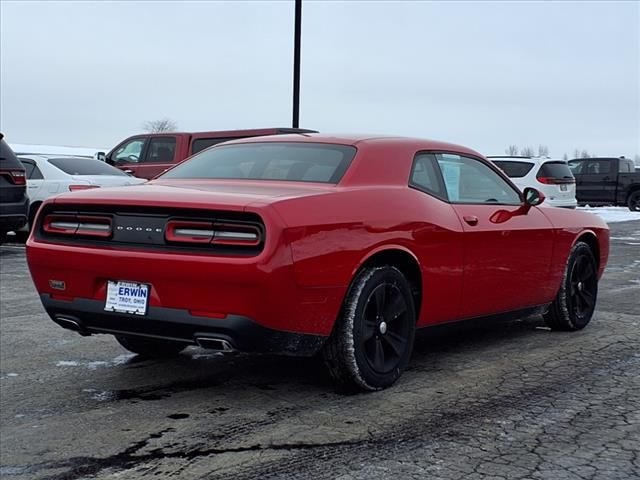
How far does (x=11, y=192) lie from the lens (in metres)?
11.9

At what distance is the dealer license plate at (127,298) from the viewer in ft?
14.3

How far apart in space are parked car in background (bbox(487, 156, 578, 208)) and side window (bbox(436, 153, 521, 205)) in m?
13.3

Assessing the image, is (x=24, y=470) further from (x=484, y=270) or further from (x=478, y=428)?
(x=484, y=270)

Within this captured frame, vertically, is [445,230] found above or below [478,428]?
above

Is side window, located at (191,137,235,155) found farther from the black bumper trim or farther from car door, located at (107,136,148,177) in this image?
the black bumper trim

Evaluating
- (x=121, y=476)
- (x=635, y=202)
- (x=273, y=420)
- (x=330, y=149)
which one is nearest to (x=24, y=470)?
(x=121, y=476)

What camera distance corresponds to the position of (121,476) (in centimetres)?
354

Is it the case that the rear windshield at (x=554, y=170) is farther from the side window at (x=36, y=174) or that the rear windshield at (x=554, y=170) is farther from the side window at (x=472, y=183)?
the side window at (x=472, y=183)

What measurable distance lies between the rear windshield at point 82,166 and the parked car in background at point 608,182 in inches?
708

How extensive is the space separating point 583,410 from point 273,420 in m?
1.56

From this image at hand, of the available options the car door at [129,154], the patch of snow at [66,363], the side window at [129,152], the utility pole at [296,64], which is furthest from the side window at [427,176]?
the utility pole at [296,64]

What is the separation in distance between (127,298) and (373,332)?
1335 millimetres

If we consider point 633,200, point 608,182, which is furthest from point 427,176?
point 633,200

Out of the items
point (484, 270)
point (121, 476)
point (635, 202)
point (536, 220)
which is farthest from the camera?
point (635, 202)
